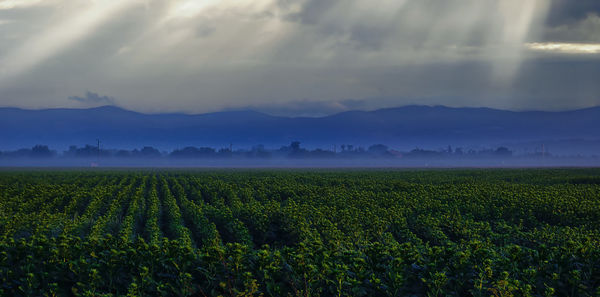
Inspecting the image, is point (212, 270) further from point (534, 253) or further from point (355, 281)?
point (534, 253)

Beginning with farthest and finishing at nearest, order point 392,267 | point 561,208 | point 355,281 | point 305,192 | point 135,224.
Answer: point 305,192 < point 561,208 < point 135,224 < point 392,267 < point 355,281

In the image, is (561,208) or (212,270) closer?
(212,270)

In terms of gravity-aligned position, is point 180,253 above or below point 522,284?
above

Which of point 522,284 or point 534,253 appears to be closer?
point 522,284

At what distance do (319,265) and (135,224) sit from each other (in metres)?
14.0

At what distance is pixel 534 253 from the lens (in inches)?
397

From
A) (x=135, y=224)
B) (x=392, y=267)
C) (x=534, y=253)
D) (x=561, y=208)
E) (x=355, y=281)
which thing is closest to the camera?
(x=355, y=281)

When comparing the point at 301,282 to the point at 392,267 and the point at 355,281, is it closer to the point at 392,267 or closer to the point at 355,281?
the point at 355,281

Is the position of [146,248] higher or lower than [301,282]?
higher

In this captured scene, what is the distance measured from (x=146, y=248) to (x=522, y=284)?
24.3 ft

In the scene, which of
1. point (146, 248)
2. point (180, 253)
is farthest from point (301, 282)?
point (146, 248)

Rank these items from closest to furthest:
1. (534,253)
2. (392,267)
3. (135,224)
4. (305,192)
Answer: (392,267)
(534,253)
(135,224)
(305,192)

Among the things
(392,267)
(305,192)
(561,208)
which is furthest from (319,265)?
(305,192)

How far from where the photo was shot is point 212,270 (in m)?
9.19
